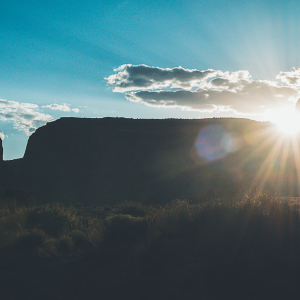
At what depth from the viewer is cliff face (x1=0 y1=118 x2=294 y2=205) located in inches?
1928

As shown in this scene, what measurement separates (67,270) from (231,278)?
13.3 feet

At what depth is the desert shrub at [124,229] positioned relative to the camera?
8406mm

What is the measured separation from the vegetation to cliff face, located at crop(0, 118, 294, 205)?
3763cm

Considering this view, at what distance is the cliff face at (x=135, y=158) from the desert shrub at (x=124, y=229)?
3670cm

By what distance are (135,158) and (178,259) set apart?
48661 millimetres

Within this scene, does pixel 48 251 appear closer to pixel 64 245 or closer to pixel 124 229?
pixel 64 245

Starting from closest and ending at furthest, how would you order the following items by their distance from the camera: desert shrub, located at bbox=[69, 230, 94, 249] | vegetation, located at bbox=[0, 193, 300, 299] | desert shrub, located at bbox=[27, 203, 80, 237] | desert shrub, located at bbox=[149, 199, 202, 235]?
vegetation, located at bbox=[0, 193, 300, 299] < desert shrub, located at bbox=[149, 199, 202, 235] < desert shrub, located at bbox=[69, 230, 94, 249] < desert shrub, located at bbox=[27, 203, 80, 237]

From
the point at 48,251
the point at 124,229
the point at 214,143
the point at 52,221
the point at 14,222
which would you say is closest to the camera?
the point at 48,251

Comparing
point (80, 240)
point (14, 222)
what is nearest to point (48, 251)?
point (80, 240)

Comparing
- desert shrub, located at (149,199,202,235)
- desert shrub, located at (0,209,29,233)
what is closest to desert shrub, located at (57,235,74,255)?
desert shrub, located at (149,199,202,235)

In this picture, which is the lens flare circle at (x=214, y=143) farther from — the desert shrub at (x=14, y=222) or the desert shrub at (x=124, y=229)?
the desert shrub at (x=124, y=229)

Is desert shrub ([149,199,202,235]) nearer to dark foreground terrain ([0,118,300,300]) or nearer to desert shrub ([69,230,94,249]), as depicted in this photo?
dark foreground terrain ([0,118,300,300])

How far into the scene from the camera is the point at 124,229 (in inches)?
344

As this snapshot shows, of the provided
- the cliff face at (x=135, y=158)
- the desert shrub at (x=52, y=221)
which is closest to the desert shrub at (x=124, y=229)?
the desert shrub at (x=52, y=221)
